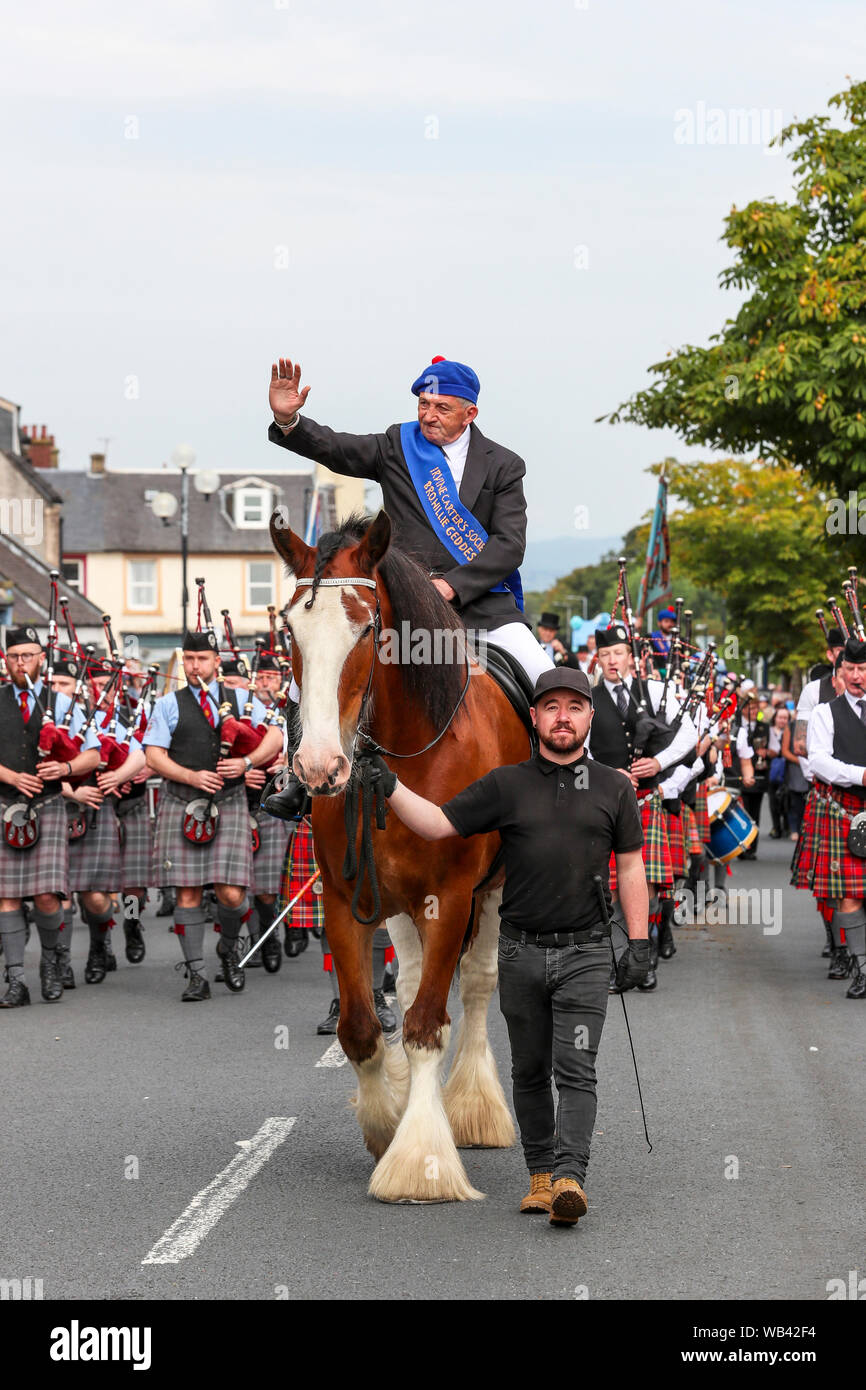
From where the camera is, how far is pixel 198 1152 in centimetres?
695

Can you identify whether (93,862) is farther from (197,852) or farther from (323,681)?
(323,681)

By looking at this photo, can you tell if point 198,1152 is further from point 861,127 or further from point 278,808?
point 861,127

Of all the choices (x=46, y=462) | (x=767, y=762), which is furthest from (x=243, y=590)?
(x=767, y=762)

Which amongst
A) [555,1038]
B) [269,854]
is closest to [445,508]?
[555,1038]

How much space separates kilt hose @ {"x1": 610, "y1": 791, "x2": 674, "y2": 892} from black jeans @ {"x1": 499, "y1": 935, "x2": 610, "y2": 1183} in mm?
5566

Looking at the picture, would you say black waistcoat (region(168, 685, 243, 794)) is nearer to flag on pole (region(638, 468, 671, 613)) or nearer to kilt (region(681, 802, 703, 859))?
kilt (region(681, 802, 703, 859))

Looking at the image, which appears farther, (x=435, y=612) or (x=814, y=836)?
(x=814, y=836)

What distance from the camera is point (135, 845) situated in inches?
539

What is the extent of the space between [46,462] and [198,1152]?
57590 millimetres

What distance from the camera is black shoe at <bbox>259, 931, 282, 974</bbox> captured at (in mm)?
12734

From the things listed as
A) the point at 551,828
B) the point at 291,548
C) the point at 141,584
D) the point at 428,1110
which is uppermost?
the point at 141,584

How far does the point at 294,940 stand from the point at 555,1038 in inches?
313


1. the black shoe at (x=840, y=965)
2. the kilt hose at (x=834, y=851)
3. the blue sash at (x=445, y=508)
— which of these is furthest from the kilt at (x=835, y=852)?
the blue sash at (x=445, y=508)

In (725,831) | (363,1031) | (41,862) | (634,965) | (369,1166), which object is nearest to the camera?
(634,965)
